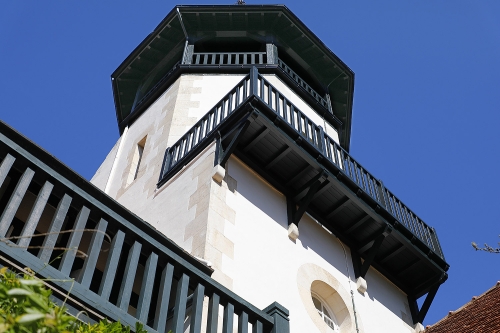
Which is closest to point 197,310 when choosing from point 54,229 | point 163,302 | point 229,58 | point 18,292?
point 163,302

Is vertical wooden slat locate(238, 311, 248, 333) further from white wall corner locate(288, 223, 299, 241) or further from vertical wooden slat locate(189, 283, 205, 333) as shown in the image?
white wall corner locate(288, 223, 299, 241)

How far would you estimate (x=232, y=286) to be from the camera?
820 cm

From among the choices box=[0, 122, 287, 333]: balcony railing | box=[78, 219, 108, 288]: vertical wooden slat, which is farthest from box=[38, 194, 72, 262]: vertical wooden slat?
box=[78, 219, 108, 288]: vertical wooden slat

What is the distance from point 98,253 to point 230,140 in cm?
573

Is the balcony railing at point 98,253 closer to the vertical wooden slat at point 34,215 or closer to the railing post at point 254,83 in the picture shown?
the vertical wooden slat at point 34,215

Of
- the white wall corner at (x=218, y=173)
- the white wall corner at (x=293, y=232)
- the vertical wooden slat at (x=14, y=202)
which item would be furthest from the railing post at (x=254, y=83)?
the vertical wooden slat at (x=14, y=202)

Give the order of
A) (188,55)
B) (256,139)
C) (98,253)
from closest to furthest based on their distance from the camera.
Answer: (98,253)
(256,139)
(188,55)

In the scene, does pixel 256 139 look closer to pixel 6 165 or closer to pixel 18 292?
pixel 6 165

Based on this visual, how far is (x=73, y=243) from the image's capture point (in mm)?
4645

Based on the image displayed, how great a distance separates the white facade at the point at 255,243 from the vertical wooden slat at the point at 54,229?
3.53m

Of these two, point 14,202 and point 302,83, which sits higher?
point 302,83

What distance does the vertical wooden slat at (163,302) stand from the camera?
482 cm

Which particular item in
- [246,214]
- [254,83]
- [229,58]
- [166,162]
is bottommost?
[246,214]

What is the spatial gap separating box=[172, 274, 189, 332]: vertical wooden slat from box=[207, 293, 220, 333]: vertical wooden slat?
250 millimetres
